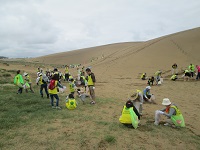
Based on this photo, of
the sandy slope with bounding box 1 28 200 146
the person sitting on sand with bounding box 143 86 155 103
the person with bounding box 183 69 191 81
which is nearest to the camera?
the person sitting on sand with bounding box 143 86 155 103

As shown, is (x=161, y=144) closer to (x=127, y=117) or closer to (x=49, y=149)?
(x=127, y=117)

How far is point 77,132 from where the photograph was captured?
6.23m

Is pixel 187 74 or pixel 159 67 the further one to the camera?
pixel 159 67

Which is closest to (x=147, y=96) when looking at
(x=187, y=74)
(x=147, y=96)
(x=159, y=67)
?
(x=147, y=96)

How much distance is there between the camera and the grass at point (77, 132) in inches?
215

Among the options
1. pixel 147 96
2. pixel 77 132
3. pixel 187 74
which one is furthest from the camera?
pixel 187 74

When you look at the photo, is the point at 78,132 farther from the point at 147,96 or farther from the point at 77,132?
the point at 147,96

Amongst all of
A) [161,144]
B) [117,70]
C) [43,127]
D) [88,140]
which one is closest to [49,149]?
[88,140]

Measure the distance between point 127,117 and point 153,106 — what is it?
406 cm

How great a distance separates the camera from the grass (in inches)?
215

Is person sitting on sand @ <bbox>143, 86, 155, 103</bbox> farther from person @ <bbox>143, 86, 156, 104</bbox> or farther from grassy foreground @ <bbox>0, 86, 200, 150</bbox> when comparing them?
grassy foreground @ <bbox>0, 86, 200, 150</bbox>

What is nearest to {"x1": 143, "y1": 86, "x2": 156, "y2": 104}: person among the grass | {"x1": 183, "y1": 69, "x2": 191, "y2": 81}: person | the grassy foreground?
the grass

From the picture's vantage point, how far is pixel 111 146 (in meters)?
5.39

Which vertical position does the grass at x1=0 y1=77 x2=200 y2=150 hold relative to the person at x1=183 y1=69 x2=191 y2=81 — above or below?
below
